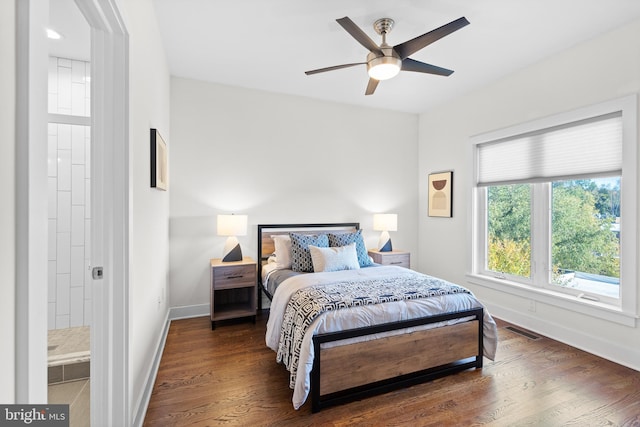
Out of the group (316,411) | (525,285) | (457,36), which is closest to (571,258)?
(525,285)

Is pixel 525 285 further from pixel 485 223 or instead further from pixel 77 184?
pixel 77 184

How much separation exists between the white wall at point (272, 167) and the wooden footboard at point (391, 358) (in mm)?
2148

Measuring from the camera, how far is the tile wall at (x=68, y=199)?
2.78 m

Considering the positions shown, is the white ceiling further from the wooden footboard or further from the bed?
the wooden footboard

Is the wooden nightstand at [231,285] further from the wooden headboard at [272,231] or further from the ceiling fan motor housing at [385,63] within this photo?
the ceiling fan motor housing at [385,63]

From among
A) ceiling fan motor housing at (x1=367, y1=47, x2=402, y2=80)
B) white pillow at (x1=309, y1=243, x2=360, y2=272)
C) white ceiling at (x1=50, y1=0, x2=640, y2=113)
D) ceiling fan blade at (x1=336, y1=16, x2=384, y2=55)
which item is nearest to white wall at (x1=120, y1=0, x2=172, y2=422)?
white ceiling at (x1=50, y1=0, x2=640, y2=113)

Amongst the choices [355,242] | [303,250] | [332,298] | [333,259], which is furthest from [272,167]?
[332,298]

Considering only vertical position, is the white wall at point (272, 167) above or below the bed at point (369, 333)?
above

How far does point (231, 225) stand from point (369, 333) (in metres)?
1.95

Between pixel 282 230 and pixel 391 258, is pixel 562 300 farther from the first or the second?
pixel 282 230

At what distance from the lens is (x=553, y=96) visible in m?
2.98

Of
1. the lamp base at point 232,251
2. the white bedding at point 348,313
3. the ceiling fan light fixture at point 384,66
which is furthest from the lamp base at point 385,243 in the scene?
the ceiling fan light fixture at point 384,66

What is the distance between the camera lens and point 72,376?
219cm

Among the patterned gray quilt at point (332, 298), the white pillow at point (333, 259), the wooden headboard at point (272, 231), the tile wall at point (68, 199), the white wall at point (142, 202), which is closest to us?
the white wall at point (142, 202)
